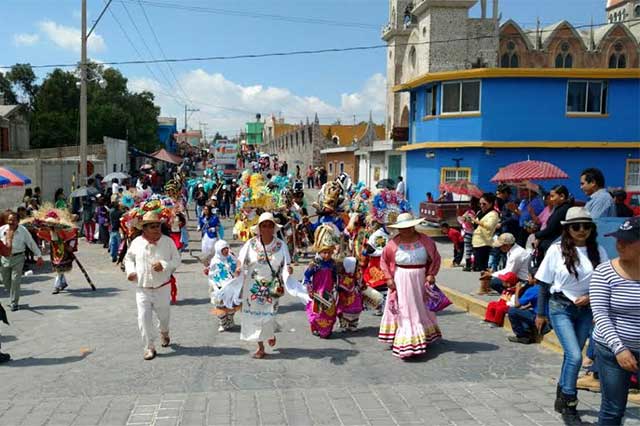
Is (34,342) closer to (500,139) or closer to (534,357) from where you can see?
(534,357)

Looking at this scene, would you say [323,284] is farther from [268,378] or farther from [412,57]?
[412,57]

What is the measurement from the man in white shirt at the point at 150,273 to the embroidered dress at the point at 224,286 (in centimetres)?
100

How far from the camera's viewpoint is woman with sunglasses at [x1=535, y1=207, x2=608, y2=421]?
15.7 feet

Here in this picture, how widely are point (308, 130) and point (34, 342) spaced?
48.0 m

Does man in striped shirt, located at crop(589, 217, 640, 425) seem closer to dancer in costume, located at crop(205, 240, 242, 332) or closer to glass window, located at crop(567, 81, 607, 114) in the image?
dancer in costume, located at crop(205, 240, 242, 332)

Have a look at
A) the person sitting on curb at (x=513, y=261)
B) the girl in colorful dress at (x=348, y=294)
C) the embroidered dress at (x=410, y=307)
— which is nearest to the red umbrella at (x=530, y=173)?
the person sitting on curb at (x=513, y=261)

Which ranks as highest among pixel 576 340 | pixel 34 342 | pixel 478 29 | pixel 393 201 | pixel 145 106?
pixel 478 29

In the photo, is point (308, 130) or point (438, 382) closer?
point (438, 382)

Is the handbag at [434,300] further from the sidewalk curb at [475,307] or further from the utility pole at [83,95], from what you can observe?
the utility pole at [83,95]

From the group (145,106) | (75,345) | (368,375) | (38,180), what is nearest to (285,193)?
(75,345)

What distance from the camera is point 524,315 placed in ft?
22.9

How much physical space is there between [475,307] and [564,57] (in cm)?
5771

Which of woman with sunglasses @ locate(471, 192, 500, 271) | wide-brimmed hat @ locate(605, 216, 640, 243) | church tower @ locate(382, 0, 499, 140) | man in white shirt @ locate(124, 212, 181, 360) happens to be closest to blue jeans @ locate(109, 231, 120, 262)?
man in white shirt @ locate(124, 212, 181, 360)

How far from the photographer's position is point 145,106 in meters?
59.0
